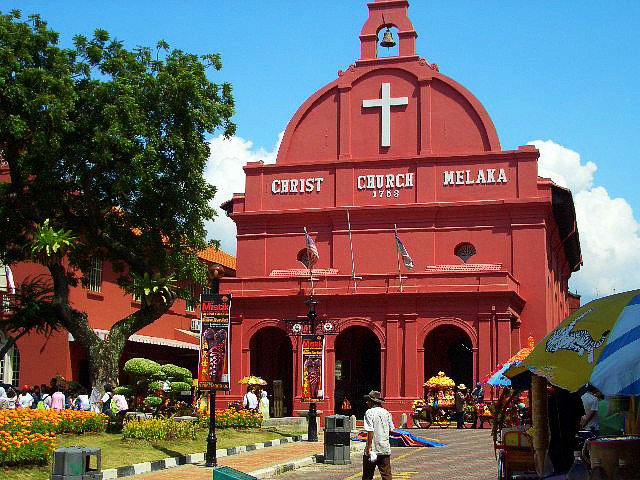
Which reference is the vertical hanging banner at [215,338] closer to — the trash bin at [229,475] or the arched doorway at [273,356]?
the trash bin at [229,475]

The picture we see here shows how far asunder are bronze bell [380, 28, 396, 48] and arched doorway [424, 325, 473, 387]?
12.3 meters

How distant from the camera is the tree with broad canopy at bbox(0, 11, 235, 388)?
26.7m

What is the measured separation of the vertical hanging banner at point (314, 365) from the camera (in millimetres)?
27078

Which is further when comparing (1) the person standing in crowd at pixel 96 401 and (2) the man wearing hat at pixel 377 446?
(1) the person standing in crowd at pixel 96 401

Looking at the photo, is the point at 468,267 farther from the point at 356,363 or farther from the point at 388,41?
the point at 388,41

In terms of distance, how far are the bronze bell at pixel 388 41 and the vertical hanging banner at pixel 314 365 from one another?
1655 cm

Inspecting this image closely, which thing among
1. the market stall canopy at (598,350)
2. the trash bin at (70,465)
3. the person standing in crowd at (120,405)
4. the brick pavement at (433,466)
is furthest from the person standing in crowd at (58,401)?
the market stall canopy at (598,350)

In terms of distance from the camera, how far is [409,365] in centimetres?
3462

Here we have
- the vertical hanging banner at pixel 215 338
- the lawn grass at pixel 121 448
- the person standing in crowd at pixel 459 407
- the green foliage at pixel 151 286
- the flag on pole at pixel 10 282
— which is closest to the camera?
the lawn grass at pixel 121 448

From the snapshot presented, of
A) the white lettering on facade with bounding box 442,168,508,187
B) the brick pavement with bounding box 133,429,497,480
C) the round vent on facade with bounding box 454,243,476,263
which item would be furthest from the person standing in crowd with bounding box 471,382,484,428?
the white lettering on facade with bounding box 442,168,508,187

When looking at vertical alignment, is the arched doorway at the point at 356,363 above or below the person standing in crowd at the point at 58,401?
above

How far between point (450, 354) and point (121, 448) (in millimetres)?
20919

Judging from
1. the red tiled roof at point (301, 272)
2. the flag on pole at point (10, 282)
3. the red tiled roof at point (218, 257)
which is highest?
the red tiled roof at point (218, 257)

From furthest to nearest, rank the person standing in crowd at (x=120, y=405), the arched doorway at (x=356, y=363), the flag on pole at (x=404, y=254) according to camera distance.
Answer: the arched doorway at (x=356, y=363) → the flag on pole at (x=404, y=254) → the person standing in crowd at (x=120, y=405)
